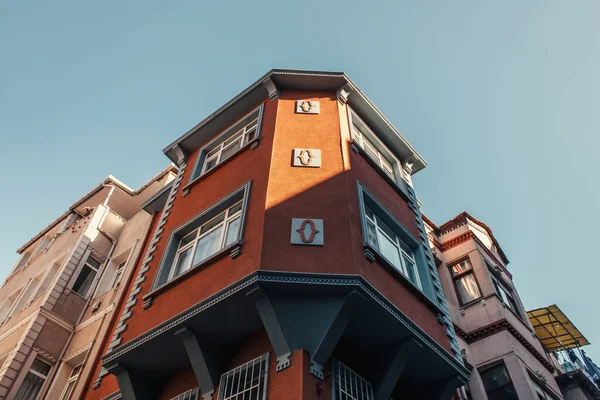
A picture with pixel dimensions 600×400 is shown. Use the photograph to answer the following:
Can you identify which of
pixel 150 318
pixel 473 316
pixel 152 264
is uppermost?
pixel 473 316

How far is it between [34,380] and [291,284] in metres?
11.4

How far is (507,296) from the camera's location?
19.9 meters

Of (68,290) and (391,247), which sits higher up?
(68,290)

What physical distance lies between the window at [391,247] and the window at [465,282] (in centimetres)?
615

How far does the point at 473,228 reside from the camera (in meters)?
22.0

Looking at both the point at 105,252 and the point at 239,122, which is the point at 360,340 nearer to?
the point at 239,122

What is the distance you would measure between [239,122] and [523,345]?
12265 mm

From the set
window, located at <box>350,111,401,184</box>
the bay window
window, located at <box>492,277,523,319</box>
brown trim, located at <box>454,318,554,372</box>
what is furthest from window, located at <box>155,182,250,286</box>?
window, located at <box>492,277,523,319</box>

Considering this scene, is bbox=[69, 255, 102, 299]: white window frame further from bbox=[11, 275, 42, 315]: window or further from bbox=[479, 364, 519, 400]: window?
bbox=[479, 364, 519, 400]: window

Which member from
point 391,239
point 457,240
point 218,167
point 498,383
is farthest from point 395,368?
point 457,240

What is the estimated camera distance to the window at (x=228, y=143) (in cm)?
1582

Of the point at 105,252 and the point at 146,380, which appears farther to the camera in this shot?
the point at 105,252

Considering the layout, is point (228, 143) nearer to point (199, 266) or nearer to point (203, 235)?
point (203, 235)

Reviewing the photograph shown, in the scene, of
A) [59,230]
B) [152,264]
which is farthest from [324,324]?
[59,230]
